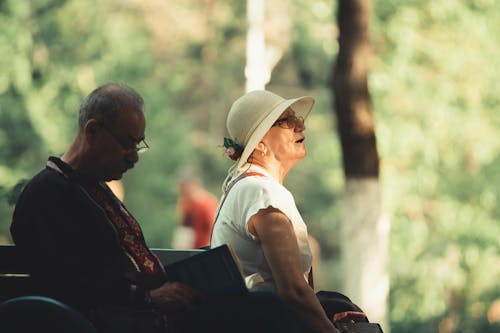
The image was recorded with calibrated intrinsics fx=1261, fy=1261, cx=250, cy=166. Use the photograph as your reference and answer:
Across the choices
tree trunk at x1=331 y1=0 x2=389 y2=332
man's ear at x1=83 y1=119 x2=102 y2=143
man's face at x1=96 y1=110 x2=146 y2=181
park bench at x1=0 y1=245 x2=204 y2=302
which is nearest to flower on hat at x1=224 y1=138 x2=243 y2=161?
man's face at x1=96 y1=110 x2=146 y2=181

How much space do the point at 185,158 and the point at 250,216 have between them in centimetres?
2601

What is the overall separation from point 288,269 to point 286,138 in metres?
0.70

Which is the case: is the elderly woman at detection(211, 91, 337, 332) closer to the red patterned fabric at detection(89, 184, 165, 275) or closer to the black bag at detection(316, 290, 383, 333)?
the black bag at detection(316, 290, 383, 333)

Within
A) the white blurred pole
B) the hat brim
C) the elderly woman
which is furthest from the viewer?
the white blurred pole

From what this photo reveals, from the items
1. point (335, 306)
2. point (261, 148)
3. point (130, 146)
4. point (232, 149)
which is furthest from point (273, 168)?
point (130, 146)

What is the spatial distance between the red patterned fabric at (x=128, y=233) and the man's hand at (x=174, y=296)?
0.50 ft

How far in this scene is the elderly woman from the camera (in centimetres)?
439

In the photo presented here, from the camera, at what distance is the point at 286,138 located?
491 cm

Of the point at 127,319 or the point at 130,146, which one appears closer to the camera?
the point at 127,319

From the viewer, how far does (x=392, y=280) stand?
64.4ft

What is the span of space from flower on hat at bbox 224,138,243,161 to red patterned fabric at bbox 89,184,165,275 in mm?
701

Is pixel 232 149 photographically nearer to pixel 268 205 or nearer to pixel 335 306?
pixel 268 205

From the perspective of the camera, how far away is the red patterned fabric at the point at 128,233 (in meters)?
4.32

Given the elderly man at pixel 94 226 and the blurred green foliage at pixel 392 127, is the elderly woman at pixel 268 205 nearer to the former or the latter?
the elderly man at pixel 94 226
